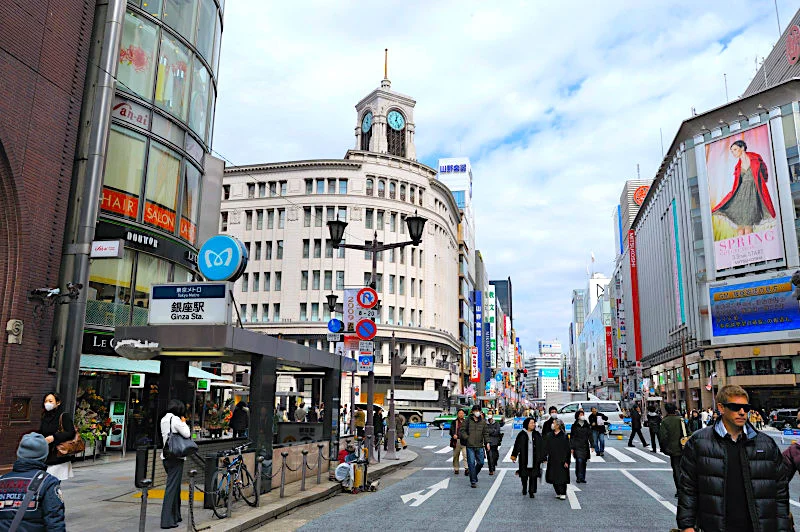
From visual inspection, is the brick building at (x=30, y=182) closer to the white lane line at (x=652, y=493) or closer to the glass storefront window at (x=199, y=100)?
the glass storefront window at (x=199, y=100)

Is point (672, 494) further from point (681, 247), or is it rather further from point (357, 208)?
point (681, 247)

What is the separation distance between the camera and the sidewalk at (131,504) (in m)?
9.41

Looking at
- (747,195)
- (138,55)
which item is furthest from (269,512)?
(747,195)

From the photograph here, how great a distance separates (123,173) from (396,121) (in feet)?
191

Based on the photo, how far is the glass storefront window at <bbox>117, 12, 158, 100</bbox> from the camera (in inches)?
856

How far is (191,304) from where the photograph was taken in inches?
461

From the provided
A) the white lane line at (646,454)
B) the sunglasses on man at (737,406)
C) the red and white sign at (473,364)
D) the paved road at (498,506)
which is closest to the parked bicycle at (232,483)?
the paved road at (498,506)

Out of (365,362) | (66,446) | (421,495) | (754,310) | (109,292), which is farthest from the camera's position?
(754,310)

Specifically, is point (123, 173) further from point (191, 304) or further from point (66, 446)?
point (66, 446)

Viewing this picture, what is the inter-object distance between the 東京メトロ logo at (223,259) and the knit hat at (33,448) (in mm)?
7707

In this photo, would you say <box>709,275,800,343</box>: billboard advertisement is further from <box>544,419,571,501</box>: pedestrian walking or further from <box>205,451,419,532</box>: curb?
<box>205,451,419,532</box>: curb

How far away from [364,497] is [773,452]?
413 inches

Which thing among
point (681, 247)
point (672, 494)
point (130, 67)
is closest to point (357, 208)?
point (681, 247)

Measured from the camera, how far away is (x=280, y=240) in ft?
221
